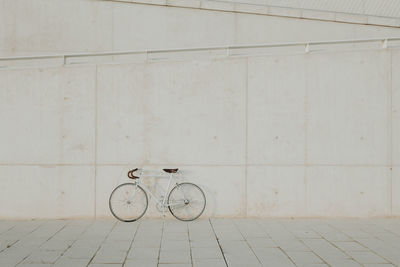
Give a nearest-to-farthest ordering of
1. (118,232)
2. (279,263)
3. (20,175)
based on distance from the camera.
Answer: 1. (279,263)
2. (118,232)
3. (20,175)

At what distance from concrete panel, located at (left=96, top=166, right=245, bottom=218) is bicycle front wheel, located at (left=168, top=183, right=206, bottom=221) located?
0.18 m

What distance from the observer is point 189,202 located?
7.69 metres

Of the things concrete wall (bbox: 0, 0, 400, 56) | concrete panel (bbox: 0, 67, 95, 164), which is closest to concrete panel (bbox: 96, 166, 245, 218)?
concrete panel (bbox: 0, 67, 95, 164)

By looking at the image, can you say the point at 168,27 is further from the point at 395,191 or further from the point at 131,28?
the point at 395,191

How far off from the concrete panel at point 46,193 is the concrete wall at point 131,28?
12.6 ft

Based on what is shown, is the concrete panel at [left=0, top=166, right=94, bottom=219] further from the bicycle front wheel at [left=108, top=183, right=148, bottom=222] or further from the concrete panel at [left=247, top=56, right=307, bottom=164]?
the concrete panel at [left=247, top=56, right=307, bottom=164]

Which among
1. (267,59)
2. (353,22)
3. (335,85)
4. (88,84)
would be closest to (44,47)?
(88,84)

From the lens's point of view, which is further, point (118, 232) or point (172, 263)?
point (118, 232)

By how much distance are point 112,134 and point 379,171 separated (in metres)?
5.38

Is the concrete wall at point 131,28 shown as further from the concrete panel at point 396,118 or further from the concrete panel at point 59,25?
the concrete panel at point 396,118

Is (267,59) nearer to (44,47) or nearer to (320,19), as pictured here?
(320,19)

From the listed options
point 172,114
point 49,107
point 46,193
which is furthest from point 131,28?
point 46,193

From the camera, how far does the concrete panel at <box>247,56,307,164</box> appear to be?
25.8 ft

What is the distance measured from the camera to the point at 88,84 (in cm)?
791
